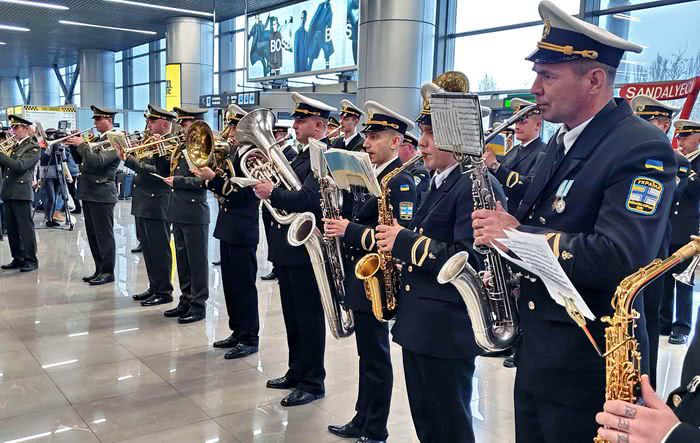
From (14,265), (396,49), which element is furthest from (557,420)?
(396,49)

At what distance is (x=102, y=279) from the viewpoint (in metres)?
6.75

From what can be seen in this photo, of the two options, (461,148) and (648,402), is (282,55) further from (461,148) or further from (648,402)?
(648,402)

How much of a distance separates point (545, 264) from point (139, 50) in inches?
946

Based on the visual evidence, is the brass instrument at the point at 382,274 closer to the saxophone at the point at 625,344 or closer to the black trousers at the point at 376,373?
the black trousers at the point at 376,373

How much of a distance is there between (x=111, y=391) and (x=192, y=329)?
135 centimetres

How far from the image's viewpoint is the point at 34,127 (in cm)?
752

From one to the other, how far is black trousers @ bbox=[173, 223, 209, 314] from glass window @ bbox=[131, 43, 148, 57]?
Answer: 1910cm

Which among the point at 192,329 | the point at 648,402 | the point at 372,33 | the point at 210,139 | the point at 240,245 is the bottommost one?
the point at 192,329

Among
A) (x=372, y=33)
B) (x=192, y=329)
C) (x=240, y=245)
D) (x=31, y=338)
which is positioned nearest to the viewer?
(x=240, y=245)

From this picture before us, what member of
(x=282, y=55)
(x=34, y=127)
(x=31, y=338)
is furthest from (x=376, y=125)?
(x=282, y=55)

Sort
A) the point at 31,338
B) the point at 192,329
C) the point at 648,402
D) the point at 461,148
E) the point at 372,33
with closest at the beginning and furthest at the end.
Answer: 1. the point at 648,402
2. the point at 461,148
3. the point at 31,338
4. the point at 192,329
5. the point at 372,33

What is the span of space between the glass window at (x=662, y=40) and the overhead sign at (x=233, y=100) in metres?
6.18

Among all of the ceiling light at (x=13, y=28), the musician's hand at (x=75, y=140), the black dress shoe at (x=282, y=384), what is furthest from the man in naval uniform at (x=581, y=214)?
the ceiling light at (x=13, y=28)

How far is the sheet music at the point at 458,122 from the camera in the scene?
6.29ft
